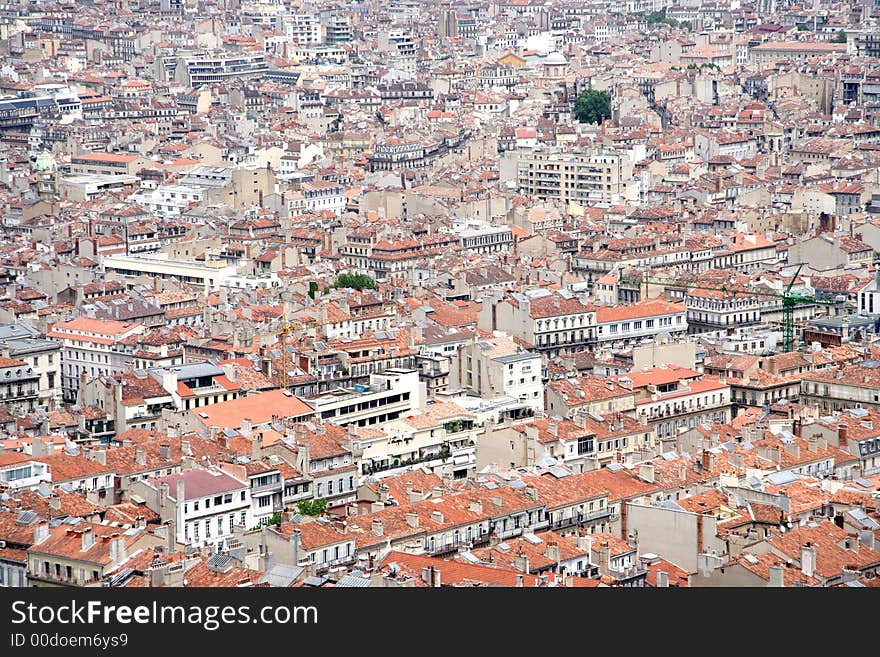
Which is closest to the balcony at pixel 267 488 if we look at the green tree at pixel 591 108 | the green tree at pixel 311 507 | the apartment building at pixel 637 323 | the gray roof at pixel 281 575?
the green tree at pixel 311 507

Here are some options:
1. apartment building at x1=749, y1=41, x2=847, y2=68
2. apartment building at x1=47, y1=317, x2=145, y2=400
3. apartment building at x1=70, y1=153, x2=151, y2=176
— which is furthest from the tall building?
apartment building at x1=47, y1=317, x2=145, y2=400

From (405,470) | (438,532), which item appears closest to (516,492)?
(438,532)

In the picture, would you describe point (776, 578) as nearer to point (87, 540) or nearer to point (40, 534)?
point (87, 540)

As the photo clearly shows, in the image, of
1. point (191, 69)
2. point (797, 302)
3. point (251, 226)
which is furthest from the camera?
→ point (191, 69)

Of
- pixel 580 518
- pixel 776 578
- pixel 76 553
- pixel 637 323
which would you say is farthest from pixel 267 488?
pixel 637 323

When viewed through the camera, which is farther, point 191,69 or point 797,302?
point 191,69

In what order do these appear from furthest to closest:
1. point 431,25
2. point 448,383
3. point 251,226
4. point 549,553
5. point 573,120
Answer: point 431,25
point 573,120
point 251,226
point 448,383
point 549,553

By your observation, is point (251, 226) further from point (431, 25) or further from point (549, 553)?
point (431, 25)
